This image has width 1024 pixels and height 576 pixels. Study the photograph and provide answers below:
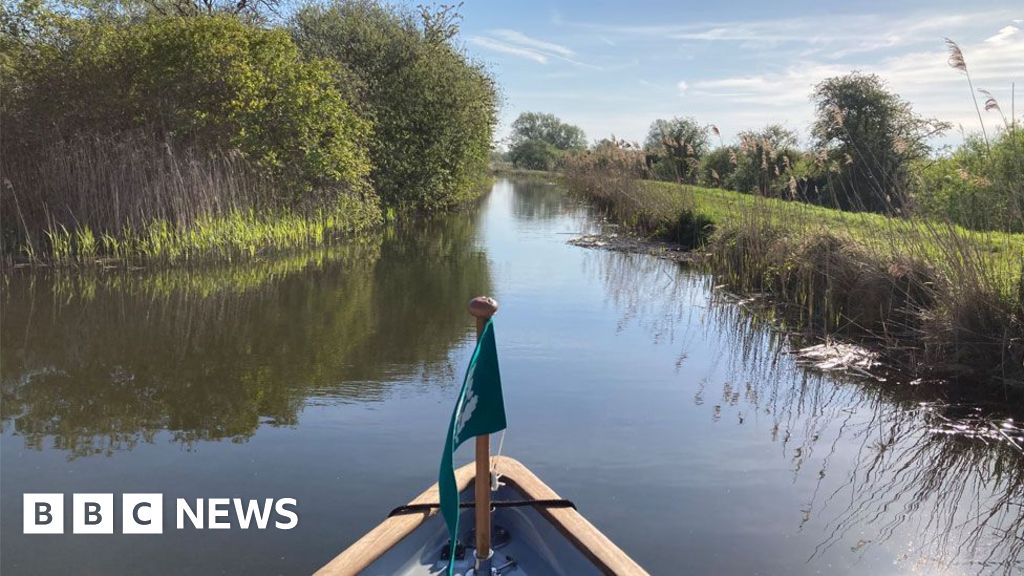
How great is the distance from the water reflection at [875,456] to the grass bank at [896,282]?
0.52 metres

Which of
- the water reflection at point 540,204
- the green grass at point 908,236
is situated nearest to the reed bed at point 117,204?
the green grass at point 908,236

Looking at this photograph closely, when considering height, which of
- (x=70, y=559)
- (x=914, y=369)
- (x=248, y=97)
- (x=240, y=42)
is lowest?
(x=70, y=559)

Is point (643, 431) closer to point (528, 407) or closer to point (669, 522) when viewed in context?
point (528, 407)

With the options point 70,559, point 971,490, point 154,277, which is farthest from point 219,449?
point 154,277

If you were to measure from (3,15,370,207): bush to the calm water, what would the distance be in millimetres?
3581

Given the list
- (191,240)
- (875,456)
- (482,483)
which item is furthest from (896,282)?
(191,240)

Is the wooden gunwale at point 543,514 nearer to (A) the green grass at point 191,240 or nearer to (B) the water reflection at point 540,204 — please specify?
(A) the green grass at point 191,240

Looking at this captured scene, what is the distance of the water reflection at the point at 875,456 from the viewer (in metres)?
3.90

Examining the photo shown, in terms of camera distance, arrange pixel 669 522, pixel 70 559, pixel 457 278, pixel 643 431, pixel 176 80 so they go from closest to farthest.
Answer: pixel 70 559, pixel 669 522, pixel 643 431, pixel 457 278, pixel 176 80

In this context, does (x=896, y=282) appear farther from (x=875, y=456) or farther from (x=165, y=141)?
(x=165, y=141)

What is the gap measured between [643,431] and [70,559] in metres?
3.52

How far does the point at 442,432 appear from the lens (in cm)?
509

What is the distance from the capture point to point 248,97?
12.7 m

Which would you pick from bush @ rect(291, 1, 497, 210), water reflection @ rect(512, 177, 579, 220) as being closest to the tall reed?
bush @ rect(291, 1, 497, 210)
